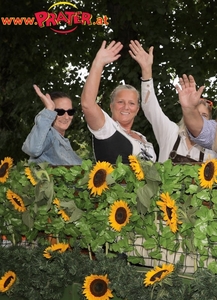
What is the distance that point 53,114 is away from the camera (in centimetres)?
576

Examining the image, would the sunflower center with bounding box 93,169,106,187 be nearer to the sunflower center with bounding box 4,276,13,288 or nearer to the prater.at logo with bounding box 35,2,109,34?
the sunflower center with bounding box 4,276,13,288

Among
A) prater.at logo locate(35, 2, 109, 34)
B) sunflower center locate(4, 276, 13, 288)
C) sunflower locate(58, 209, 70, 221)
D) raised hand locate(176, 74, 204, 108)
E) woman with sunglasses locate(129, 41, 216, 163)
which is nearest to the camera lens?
raised hand locate(176, 74, 204, 108)

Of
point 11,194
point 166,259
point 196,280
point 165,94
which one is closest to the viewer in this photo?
point 196,280

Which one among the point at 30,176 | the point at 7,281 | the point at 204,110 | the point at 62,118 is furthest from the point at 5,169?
the point at 204,110

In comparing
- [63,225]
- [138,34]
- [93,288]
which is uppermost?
[138,34]

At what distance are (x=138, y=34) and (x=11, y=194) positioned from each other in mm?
6759

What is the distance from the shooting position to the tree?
1136cm

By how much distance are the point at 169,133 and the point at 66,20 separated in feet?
23.7

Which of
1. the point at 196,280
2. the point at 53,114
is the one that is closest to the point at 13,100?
the point at 53,114

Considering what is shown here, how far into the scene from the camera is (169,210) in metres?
4.42

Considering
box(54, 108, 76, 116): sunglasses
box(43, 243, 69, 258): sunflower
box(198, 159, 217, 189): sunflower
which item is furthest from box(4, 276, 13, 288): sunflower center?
box(198, 159, 217, 189): sunflower

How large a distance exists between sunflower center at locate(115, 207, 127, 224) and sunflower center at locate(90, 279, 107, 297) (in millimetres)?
405

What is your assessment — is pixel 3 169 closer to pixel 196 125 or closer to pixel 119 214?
pixel 119 214

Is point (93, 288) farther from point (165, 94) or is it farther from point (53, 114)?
point (165, 94)
